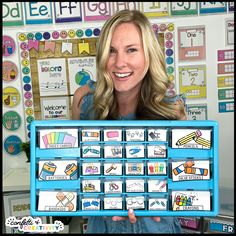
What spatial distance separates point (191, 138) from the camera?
32.9 inches

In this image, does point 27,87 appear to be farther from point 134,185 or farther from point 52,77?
point 134,185

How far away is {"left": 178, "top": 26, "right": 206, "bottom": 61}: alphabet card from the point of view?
1.81 meters

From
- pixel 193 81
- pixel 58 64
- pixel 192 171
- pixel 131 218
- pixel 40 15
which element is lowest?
pixel 131 218

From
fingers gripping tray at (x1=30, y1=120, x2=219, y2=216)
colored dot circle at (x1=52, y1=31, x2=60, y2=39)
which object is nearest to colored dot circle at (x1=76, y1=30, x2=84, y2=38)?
colored dot circle at (x1=52, y1=31, x2=60, y2=39)

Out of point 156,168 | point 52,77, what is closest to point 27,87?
point 52,77

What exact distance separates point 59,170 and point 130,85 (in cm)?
31

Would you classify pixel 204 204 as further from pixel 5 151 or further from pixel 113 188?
pixel 5 151

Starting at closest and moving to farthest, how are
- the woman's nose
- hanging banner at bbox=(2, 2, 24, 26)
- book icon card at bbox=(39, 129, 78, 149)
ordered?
1. book icon card at bbox=(39, 129, 78, 149)
2. the woman's nose
3. hanging banner at bbox=(2, 2, 24, 26)

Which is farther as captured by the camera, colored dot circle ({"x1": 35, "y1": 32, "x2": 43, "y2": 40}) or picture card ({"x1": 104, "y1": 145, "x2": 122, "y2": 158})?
colored dot circle ({"x1": 35, "y1": 32, "x2": 43, "y2": 40})

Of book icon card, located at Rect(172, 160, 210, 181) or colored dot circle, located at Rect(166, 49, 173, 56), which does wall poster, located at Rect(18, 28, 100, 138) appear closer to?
colored dot circle, located at Rect(166, 49, 173, 56)

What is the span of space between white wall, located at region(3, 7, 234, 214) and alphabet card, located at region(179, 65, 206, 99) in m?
0.02

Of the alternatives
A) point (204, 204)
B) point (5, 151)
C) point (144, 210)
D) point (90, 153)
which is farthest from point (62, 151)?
point (5, 151)

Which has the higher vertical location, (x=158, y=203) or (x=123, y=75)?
(x=123, y=75)

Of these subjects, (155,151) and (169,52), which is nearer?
(155,151)
